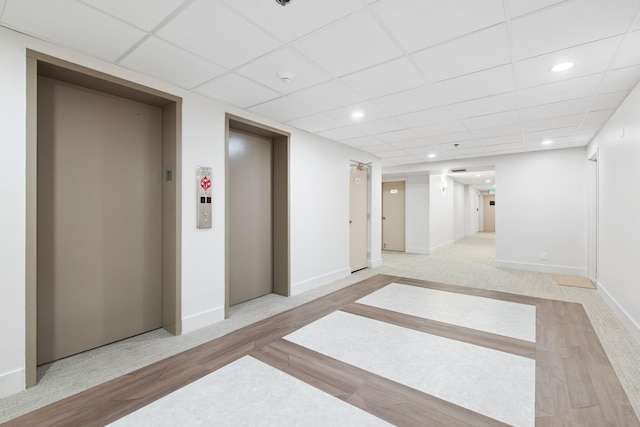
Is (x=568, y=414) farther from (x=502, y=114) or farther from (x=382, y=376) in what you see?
(x=502, y=114)

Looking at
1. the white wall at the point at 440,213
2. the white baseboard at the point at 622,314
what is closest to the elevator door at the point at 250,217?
the white baseboard at the point at 622,314

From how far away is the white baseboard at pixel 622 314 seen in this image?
9.74 feet

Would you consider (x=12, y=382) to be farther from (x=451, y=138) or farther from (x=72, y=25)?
(x=451, y=138)

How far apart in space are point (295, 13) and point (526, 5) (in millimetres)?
1471

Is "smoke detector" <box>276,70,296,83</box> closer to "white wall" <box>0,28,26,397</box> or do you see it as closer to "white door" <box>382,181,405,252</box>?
"white wall" <box>0,28,26,397</box>

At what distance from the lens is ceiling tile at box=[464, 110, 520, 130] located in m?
3.96

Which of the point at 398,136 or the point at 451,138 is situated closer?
the point at 398,136

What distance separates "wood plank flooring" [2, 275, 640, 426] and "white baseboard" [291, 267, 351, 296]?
1081 millimetres

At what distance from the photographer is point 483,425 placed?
1.79 metres

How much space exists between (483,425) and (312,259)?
3396 mm

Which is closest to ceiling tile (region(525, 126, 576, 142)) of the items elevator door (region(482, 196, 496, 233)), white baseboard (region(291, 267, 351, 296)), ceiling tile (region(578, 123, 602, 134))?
ceiling tile (region(578, 123, 602, 134))

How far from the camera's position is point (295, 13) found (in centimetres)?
193

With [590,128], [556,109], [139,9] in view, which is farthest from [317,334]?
[590,128]

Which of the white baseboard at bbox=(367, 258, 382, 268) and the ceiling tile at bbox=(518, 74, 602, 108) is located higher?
the ceiling tile at bbox=(518, 74, 602, 108)
